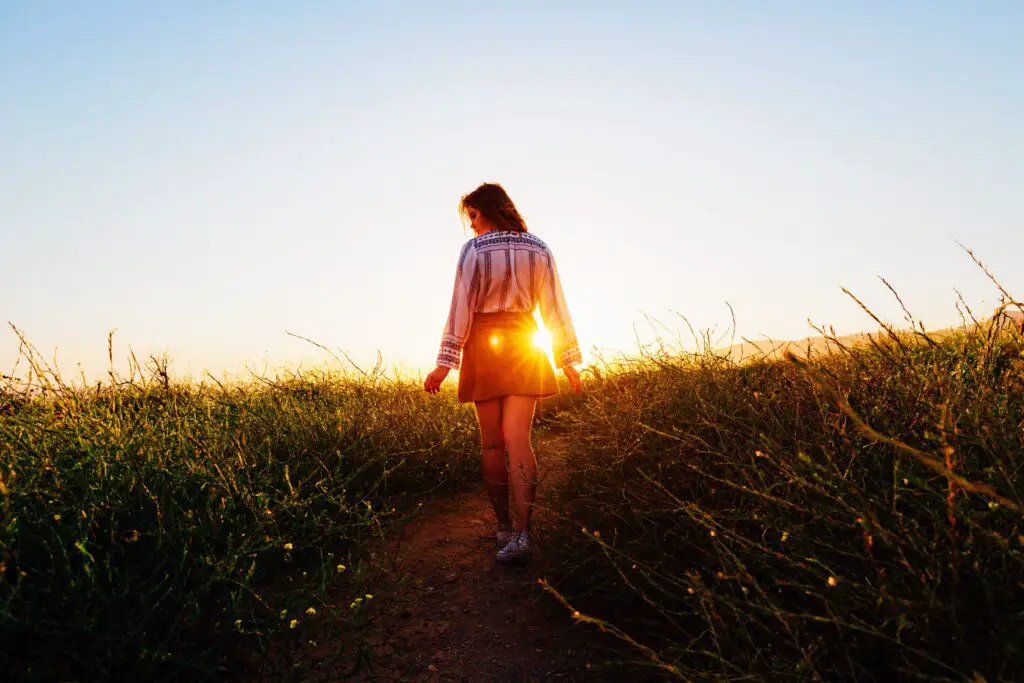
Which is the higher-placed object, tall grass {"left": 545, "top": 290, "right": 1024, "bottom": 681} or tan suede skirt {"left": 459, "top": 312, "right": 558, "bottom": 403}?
tan suede skirt {"left": 459, "top": 312, "right": 558, "bottom": 403}

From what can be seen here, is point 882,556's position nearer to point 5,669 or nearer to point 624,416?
point 624,416

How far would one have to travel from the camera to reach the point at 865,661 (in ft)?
6.13

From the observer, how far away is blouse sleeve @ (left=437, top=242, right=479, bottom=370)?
361 centimetres

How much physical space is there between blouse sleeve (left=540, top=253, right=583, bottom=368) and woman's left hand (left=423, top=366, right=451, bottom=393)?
659 mm

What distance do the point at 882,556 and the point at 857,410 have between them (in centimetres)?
100

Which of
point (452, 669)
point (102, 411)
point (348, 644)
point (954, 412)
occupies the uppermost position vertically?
point (102, 411)

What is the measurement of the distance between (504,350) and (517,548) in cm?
107

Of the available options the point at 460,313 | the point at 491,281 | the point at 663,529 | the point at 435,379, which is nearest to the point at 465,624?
the point at 663,529

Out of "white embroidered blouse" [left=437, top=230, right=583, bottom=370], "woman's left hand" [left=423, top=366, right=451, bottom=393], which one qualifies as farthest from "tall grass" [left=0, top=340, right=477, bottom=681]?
"white embroidered blouse" [left=437, top=230, right=583, bottom=370]

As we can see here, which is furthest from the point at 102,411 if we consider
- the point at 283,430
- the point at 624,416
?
the point at 624,416

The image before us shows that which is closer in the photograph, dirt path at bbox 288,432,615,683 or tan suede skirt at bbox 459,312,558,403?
dirt path at bbox 288,432,615,683

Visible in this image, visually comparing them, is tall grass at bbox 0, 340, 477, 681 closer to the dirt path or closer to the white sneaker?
the dirt path

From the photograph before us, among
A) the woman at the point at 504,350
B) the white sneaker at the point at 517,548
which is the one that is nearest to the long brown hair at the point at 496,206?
the woman at the point at 504,350

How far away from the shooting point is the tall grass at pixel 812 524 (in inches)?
66.6
